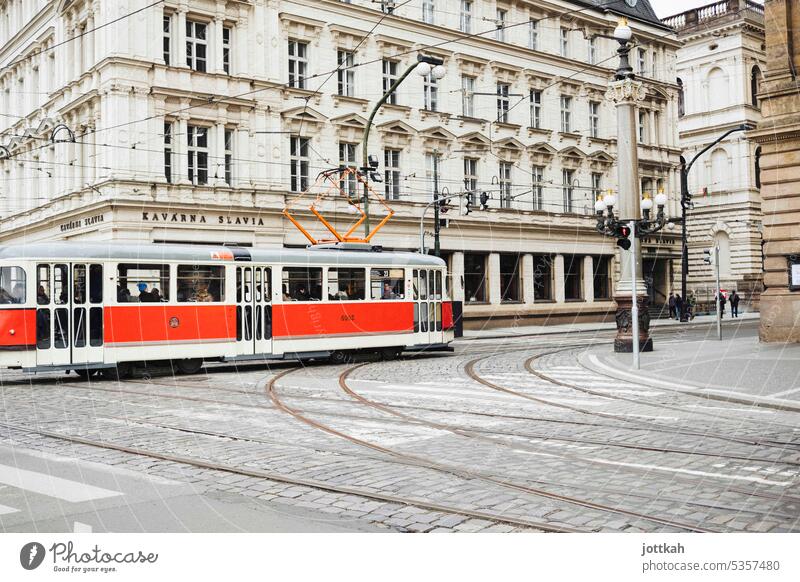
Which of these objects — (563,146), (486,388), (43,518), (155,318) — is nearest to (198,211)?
(155,318)

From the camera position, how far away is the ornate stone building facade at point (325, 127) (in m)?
28.8

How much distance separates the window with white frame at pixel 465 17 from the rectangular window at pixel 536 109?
4.75 meters

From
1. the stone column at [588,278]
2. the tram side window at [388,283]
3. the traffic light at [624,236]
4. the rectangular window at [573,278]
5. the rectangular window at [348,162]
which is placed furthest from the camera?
the stone column at [588,278]

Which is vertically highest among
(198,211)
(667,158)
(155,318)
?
(667,158)

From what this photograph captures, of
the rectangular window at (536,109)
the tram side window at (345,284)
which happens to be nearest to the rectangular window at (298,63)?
the rectangular window at (536,109)

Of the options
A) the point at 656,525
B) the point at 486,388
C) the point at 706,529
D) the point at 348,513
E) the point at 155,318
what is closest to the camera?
the point at 706,529

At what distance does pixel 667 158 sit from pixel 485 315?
44.1 feet

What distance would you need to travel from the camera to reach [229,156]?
102 ft

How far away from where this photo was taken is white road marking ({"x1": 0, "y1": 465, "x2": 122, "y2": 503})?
238 inches

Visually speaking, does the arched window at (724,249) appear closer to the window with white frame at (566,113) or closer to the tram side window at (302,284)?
the tram side window at (302,284)

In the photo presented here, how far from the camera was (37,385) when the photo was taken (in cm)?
1672

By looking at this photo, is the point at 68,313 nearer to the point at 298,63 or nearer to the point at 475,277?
the point at 298,63

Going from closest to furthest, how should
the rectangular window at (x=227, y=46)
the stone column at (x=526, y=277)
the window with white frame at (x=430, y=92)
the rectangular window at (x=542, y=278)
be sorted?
the rectangular window at (x=227, y=46) < the window with white frame at (x=430, y=92) < the stone column at (x=526, y=277) < the rectangular window at (x=542, y=278)
